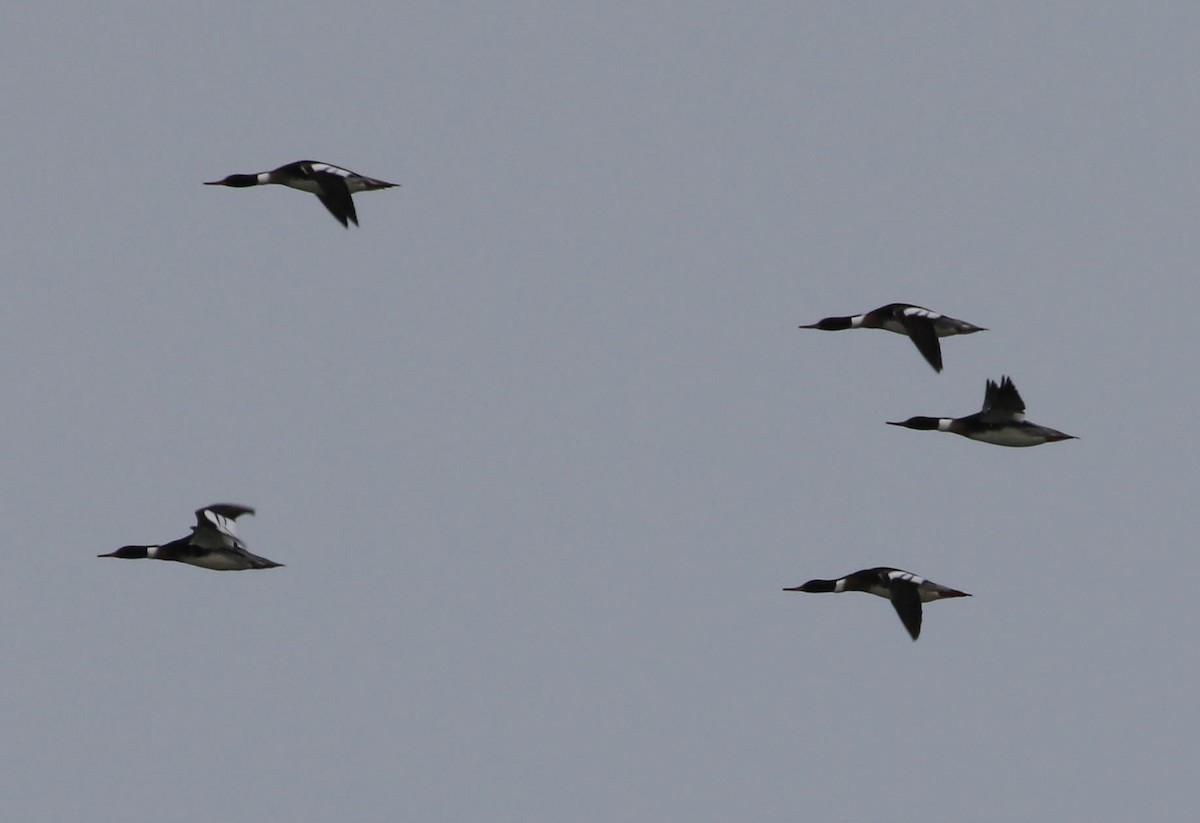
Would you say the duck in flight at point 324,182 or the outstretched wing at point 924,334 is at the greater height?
the duck in flight at point 324,182

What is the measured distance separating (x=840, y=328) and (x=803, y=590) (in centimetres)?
401

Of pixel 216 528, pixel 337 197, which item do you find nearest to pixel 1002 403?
pixel 337 197

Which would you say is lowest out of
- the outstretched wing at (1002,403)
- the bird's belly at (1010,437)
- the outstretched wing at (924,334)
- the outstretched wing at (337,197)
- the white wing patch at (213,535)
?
the white wing patch at (213,535)

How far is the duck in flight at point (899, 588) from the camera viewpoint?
24.2 meters

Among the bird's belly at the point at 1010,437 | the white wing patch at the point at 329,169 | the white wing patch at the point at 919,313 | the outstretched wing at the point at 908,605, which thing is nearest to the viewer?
the outstretched wing at the point at 908,605

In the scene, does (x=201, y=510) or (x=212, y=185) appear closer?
(x=201, y=510)

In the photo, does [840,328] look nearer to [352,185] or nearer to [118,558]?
[352,185]

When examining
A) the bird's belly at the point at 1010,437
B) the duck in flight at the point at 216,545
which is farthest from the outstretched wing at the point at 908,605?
the duck in flight at the point at 216,545

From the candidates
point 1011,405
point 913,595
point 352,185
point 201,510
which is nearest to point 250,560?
point 201,510

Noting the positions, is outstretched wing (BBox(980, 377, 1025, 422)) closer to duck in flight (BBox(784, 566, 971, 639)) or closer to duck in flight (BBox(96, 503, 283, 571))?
duck in flight (BBox(784, 566, 971, 639))

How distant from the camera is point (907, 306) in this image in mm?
27453

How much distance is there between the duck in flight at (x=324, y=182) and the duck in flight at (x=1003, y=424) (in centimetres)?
818

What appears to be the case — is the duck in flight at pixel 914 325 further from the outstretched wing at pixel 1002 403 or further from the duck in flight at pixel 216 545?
the duck in flight at pixel 216 545

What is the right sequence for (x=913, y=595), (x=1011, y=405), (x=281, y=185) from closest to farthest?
(x=913, y=595) → (x=1011, y=405) → (x=281, y=185)
